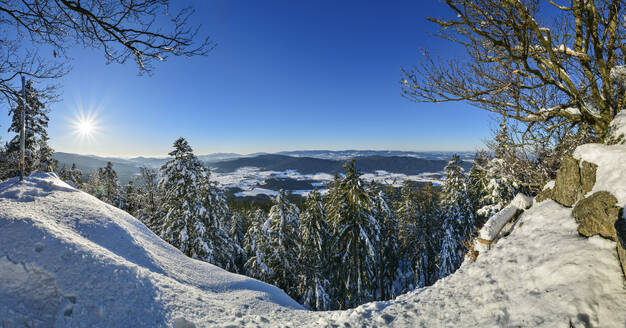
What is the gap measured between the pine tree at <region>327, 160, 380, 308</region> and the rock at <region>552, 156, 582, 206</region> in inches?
377

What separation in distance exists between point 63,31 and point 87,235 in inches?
179

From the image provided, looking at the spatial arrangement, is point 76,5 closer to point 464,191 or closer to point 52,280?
point 52,280

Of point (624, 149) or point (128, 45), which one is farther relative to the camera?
point (128, 45)

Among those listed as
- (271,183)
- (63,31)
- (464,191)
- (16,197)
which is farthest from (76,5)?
(271,183)

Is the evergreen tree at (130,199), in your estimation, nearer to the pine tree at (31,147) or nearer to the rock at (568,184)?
the pine tree at (31,147)

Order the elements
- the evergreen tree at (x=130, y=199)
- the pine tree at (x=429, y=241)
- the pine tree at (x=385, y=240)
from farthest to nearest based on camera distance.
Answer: the evergreen tree at (x=130, y=199) < the pine tree at (x=429, y=241) < the pine tree at (x=385, y=240)

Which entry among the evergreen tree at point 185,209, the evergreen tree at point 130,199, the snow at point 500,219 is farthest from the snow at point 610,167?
the evergreen tree at point 130,199

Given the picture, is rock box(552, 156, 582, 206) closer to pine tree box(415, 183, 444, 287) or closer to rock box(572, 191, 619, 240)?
rock box(572, 191, 619, 240)

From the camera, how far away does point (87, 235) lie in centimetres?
504

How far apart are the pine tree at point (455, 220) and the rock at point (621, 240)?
19466 millimetres

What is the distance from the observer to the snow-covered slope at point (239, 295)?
2.93m

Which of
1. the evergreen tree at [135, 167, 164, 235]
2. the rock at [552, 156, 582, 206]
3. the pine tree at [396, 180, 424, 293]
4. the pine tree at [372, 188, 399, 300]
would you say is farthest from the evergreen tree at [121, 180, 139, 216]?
the rock at [552, 156, 582, 206]

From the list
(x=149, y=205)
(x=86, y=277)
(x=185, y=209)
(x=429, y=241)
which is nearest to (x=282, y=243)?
(x=185, y=209)

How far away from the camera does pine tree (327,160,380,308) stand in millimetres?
14336
